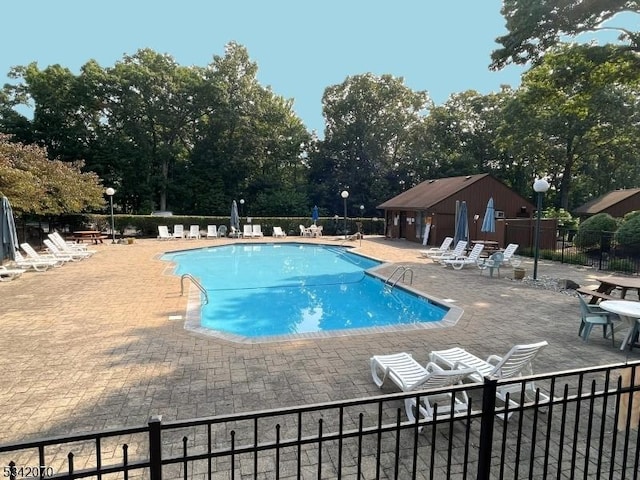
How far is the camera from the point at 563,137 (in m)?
29.7

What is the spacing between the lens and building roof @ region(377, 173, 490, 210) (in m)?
22.6

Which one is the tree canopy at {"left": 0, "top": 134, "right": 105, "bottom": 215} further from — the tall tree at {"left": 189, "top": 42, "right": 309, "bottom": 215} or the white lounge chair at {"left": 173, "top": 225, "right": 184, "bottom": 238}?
the tall tree at {"left": 189, "top": 42, "right": 309, "bottom": 215}

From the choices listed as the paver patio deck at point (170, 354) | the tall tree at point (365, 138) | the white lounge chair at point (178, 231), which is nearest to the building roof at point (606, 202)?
the tall tree at point (365, 138)

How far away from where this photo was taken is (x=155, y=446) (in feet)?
6.27

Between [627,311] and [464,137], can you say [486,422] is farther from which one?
[464,137]

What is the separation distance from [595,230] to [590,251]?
54.2 inches

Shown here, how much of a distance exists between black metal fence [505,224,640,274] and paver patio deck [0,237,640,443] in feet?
19.2

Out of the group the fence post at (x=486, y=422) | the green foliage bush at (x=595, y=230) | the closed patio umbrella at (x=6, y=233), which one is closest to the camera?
the fence post at (x=486, y=422)

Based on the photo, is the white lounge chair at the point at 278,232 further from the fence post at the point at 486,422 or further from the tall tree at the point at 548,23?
the fence post at the point at 486,422

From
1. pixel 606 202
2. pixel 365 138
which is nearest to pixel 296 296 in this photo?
pixel 606 202

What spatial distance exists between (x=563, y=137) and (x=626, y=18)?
1830 cm

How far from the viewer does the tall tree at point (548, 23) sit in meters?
12.3

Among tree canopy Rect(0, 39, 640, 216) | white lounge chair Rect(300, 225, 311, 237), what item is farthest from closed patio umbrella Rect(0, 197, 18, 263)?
tree canopy Rect(0, 39, 640, 216)

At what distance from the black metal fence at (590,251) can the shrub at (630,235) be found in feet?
0.37
